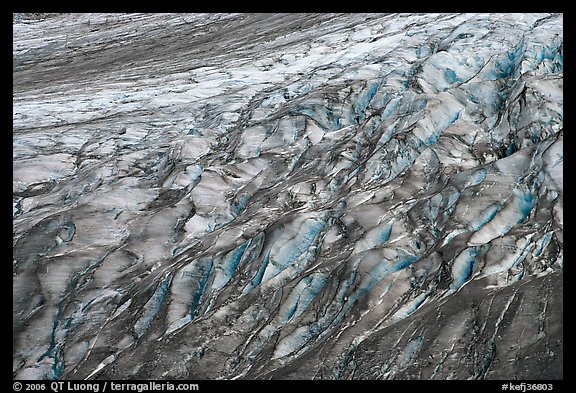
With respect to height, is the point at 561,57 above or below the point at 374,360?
above

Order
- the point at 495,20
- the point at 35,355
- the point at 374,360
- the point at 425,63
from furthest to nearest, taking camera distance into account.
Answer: the point at 495,20 → the point at 425,63 → the point at 35,355 → the point at 374,360

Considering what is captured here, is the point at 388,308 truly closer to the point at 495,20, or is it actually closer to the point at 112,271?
the point at 112,271

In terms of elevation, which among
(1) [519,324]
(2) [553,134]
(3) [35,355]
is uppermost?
(2) [553,134]

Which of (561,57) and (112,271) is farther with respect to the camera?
(561,57)
